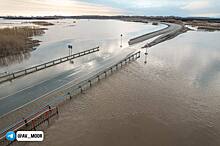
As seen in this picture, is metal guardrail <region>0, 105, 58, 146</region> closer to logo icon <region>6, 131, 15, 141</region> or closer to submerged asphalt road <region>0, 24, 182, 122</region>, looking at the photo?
logo icon <region>6, 131, 15, 141</region>

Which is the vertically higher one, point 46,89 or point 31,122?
point 46,89

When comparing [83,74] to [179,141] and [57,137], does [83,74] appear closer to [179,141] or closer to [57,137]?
[57,137]

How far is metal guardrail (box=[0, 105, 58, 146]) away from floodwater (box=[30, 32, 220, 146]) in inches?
39.2

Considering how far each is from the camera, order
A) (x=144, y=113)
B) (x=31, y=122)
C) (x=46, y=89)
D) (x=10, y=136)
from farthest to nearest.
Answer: (x=46, y=89) → (x=144, y=113) → (x=31, y=122) → (x=10, y=136)

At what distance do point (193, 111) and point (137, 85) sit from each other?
7490 mm

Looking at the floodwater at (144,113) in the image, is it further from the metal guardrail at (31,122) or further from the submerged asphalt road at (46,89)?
the submerged asphalt road at (46,89)

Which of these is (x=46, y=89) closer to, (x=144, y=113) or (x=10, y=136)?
(x=10, y=136)

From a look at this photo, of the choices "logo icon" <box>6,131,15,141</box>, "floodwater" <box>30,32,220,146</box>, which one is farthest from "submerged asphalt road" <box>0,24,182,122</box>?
"logo icon" <box>6,131,15,141</box>

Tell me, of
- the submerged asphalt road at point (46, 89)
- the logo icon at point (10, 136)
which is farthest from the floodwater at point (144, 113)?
the submerged asphalt road at point (46, 89)

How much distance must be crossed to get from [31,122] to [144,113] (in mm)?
10362

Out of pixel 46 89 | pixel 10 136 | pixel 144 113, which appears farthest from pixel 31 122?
pixel 144 113

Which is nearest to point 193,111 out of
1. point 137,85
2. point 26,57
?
point 137,85

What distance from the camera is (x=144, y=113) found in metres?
14.9

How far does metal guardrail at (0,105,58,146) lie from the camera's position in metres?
11.2
